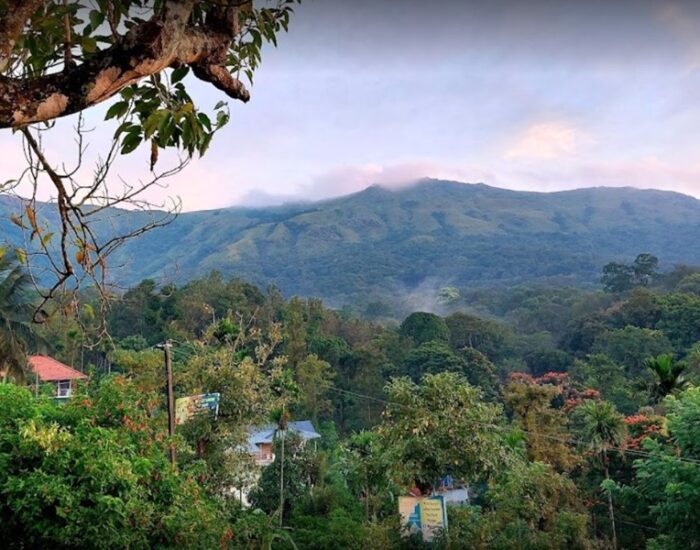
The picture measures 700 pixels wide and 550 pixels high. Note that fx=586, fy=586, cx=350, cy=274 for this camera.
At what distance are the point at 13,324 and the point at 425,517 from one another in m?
10.5

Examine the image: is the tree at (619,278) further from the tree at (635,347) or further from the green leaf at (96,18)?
the green leaf at (96,18)

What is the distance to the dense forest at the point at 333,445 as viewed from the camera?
14.9ft

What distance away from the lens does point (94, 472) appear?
443cm

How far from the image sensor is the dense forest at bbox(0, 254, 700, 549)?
14.9 ft

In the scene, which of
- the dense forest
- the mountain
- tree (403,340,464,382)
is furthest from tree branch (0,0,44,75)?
the mountain

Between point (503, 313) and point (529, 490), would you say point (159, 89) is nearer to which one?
point (529, 490)

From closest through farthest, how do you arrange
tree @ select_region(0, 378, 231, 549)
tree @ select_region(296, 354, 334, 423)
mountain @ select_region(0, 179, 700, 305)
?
tree @ select_region(0, 378, 231, 549)
tree @ select_region(296, 354, 334, 423)
mountain @ select_region(0, 179, 700, 305)

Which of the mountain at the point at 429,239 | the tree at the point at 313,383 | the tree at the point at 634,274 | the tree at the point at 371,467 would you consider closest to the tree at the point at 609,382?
the tree at the point at 313,383

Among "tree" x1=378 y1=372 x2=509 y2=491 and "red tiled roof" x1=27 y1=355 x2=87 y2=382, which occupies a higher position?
"red tiled roof" x1=27 y1=355 x2=87 y2=382

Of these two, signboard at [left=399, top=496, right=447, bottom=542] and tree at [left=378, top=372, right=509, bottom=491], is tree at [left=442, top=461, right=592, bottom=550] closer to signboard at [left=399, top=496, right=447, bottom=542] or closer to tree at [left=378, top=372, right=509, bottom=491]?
signboard at [left=399, top=496, right=447, bottom=542]

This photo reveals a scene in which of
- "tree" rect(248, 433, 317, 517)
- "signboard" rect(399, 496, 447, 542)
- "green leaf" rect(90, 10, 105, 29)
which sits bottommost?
"tree" rect(248, 433, 317, 517)

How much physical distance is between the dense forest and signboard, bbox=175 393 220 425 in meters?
0.76

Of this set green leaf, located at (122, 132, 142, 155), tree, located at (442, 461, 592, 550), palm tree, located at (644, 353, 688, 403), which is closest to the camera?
green leaf, located at (122, 132, 142, 155)

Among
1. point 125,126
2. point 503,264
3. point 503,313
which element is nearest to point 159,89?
point 125,126
